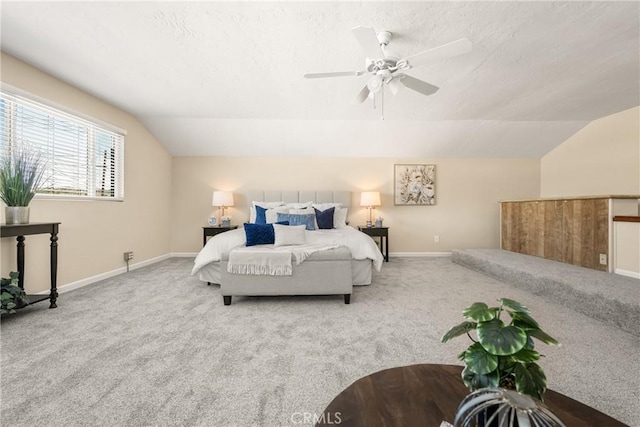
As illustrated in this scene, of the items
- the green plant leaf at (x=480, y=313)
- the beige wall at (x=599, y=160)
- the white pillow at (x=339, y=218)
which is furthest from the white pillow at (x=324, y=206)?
the beige wall at (x=599, y=160)

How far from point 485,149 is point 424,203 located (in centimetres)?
151

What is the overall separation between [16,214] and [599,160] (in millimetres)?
7550

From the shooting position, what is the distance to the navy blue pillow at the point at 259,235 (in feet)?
9.84

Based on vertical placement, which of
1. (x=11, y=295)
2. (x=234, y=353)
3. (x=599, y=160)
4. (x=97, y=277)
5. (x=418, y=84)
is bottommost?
(x=234, y=353)

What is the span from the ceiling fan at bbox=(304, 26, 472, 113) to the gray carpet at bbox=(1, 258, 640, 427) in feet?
6.79

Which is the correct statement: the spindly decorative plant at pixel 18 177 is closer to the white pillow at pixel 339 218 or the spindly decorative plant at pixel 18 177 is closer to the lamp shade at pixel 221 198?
the lamp shade at pixel 221 198

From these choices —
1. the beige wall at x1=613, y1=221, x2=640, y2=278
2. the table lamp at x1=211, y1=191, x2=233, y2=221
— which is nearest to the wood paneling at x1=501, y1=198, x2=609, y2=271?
the beige wall at x1=613, y1=221, x2=640, y2=278

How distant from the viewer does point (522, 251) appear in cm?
433

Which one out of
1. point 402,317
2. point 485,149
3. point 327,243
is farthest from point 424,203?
point 402,317

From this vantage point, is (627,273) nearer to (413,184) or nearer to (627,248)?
(627,248)

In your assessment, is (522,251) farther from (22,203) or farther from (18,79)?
(18,79)

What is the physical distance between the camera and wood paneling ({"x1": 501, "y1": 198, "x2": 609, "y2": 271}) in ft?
10.4

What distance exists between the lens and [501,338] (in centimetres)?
56

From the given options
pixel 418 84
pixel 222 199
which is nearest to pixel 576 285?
pixel 418 84
